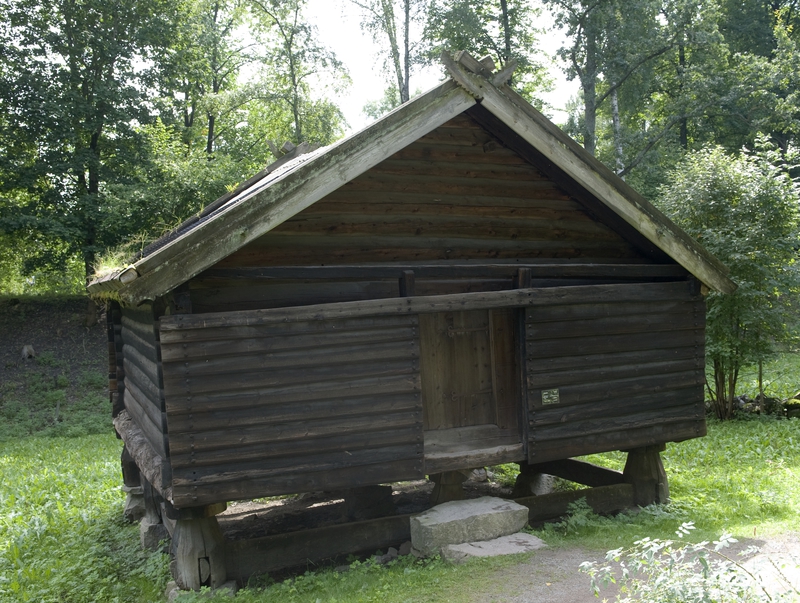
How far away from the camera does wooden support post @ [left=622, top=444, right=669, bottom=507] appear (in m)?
8.68

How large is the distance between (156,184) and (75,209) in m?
3.67

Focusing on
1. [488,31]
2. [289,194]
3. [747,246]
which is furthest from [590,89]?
[289,194]

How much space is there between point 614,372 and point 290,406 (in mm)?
3846

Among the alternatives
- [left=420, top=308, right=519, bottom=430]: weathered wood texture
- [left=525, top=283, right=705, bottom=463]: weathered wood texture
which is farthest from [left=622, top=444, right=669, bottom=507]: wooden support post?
[left=420, top=308, right=519, bottom=430]: weathered wood texture

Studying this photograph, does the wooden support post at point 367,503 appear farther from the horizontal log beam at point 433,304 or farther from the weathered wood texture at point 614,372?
the horizontal log beam at point 433,304

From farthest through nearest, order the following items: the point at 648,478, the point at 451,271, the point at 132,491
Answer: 1. the point at 132,491
2. the point at 648,478
3. the point at 451,271

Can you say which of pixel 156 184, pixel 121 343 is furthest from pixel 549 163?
pixel 156 184

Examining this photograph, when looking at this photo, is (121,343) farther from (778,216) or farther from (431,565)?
(778,216)

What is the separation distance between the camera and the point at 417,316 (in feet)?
23.2

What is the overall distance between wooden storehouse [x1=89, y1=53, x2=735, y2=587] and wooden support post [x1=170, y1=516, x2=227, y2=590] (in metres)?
0.04

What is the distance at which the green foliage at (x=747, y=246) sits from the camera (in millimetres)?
13586

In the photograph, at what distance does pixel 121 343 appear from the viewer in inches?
420

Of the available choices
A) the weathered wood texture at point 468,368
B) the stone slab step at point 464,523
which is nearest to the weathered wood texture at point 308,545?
the stone slab step at point 464,523

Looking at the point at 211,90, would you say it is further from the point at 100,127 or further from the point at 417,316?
the point at 417,316
